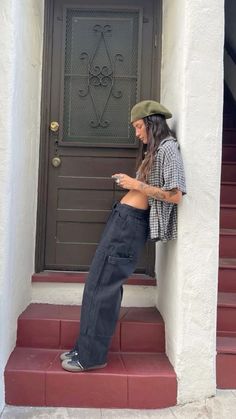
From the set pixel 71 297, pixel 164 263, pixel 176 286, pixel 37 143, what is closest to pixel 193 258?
pixel 176 286

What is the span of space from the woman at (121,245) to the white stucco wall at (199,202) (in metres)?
0.12

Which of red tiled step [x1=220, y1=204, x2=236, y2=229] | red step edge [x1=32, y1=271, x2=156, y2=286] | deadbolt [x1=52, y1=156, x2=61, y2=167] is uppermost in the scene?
deadbolt [x1=52, y1=156, x2=61, y2=167]

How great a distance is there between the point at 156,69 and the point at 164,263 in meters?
1.54

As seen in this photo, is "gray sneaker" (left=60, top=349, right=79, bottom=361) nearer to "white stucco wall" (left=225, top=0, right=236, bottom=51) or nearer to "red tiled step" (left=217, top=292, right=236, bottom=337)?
"red tiled step" (left=217, top=292, right=236, bottom=337)

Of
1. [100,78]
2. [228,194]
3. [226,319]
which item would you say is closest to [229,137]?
[228,194]

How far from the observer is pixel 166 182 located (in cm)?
237

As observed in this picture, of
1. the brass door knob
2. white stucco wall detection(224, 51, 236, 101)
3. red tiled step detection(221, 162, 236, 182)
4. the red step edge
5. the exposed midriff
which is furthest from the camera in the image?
white stucco wall detection(224, 51, 236, 101)

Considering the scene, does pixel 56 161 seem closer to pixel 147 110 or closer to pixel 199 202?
pixel 147 110

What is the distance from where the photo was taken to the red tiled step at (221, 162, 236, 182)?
4512mm

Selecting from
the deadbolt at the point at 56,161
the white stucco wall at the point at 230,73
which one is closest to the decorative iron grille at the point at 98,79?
the deadbolt at the point at 56,161

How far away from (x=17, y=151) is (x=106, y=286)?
1.03 meters

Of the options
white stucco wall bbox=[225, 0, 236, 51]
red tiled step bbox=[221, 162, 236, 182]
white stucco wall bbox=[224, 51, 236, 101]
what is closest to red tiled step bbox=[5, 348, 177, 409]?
red tiled step bbox=[221, 162, 236, 182]

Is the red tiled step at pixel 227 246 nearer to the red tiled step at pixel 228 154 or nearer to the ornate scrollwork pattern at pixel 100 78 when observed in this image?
the ornate scrollwork pattern at pixel 100 78

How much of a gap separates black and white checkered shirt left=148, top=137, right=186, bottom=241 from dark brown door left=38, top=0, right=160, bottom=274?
793 mm
